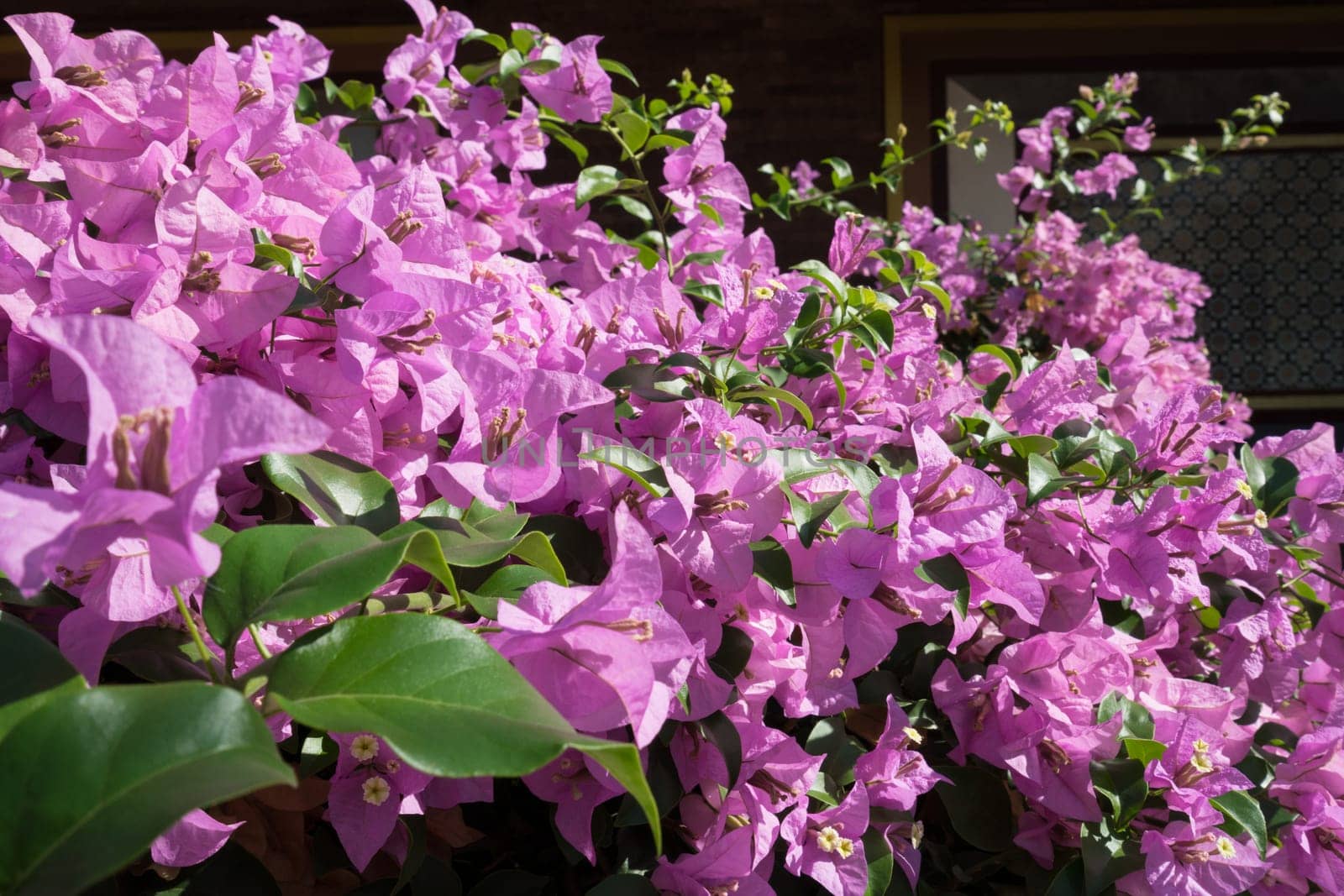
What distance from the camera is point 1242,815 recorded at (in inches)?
19.0

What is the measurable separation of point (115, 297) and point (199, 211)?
47 millimetres

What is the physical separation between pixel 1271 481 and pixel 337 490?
54 centimetres

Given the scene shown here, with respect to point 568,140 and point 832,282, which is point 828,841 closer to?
point 832,282

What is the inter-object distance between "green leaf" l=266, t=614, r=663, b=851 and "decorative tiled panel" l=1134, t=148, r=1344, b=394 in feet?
10.6

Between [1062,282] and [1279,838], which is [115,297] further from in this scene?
[1062,282]

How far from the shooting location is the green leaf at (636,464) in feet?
1.33

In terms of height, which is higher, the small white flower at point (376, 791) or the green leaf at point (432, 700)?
the green leaf at point (432, 700)

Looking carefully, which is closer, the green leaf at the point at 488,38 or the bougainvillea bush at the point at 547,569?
the bougainvillea bush at the point at 547,569

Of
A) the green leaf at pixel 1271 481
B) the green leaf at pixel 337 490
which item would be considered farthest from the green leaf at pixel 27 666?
the green leaf at pixel 1271 481

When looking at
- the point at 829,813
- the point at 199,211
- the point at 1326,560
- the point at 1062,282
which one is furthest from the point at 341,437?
the point at 1062,282

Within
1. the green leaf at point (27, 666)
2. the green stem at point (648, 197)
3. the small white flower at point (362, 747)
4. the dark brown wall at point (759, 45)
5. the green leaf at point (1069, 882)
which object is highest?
the dark brown wall at point (759, 45)

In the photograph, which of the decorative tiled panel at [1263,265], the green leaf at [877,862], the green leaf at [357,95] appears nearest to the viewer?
the green leaf at [877,862]

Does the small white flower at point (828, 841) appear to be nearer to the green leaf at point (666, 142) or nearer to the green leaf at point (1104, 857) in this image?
the green leaf at point (1104, 857)

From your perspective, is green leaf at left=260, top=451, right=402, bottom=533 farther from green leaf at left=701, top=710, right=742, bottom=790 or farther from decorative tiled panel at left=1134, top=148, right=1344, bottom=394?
decorative tiled panel at left=1134, top=148, right=1344, bottom=394
